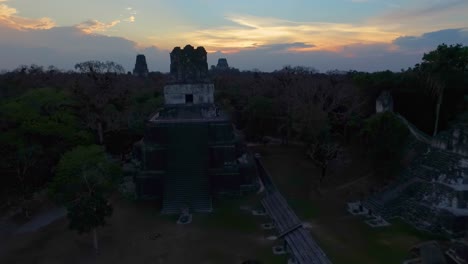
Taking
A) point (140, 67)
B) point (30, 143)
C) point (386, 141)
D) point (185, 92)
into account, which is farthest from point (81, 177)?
point (140, 67)

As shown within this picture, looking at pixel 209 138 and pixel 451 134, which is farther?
pixel 209 138

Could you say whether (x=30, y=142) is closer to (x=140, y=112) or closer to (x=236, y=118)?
(x=140, y=112)

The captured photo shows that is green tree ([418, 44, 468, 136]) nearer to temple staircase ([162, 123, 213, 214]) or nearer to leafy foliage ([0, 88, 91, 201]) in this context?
temple staircase ([162, 123, 213, 214])

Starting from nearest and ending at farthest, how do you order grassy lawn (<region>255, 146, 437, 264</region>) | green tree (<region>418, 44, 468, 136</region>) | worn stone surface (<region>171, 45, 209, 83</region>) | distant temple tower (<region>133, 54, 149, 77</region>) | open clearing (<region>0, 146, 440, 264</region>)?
1. grassy lawn (<region>255, 146, 437, 264</region>)
2. open clearing (<region>0, 146, 440, 264</region>)
3. green tree (<region>418, 44, 468, 136</region>)
4. worn stone surface (<region>171, 45, 209, 83</region>)
5. distant temple tower (<region>133, 54, 149, 77</region>)

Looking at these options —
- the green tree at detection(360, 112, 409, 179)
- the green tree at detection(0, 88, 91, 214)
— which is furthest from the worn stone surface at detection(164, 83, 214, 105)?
the green tree at detection(360, 112, 409, 179)

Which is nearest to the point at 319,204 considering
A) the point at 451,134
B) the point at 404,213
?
the point at 404,213

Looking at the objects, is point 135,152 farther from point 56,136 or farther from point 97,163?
point 97,163
